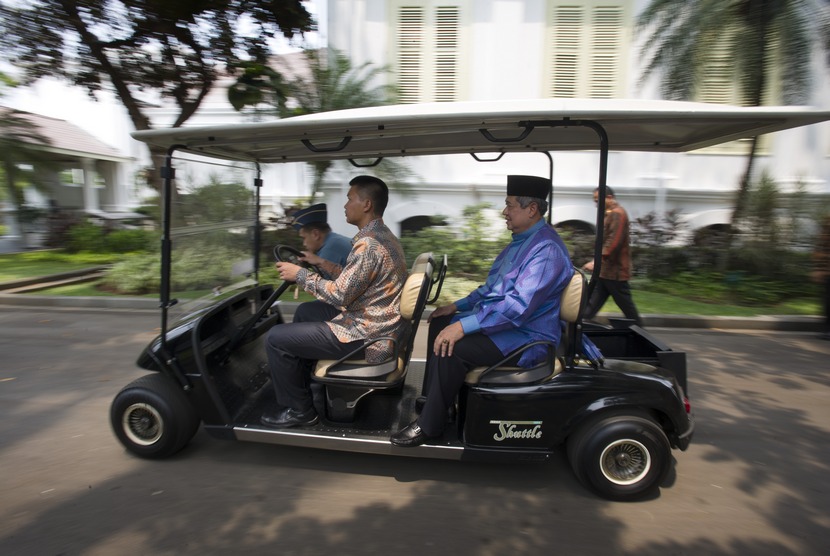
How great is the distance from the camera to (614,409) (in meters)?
2.65

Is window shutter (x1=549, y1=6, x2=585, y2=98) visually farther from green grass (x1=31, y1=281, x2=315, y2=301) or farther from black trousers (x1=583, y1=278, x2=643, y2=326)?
green grass (x1=31, y1=281, x2=315, y2=301)

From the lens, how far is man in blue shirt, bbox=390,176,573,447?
8.62ft

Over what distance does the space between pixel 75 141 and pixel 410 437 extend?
17208mm

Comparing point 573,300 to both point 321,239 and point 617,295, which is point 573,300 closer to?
point 321,239

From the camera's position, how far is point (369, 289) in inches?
113

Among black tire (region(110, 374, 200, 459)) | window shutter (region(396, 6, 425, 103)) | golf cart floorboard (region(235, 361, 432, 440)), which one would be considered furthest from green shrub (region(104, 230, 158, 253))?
golf cart floorboard (region(235, 361, 432, 440))

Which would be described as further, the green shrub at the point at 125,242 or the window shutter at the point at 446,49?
the green shrub at the point at 125,242

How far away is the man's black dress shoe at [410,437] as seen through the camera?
2689 mm

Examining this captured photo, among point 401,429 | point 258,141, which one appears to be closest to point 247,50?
point 258,141

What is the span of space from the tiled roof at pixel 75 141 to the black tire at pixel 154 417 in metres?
13.5

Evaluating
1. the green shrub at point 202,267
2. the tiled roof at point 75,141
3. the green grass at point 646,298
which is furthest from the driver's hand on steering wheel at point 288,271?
the tiled roof at point 75,141

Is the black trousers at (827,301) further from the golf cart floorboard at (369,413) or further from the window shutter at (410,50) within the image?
the window shutter at (410,50)

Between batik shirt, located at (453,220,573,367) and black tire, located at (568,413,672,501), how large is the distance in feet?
1.56

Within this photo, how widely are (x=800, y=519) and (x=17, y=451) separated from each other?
4377mm
